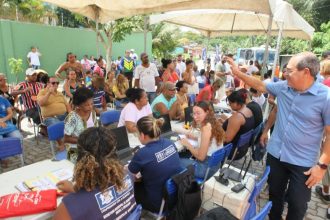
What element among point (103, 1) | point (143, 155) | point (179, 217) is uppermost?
point (103, 1)

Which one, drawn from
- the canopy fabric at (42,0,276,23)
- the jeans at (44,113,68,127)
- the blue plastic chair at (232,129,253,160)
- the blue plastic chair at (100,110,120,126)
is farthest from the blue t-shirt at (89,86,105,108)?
the blue plastic chair at (232,129,253,160)

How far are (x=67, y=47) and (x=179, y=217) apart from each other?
1526 centimetres

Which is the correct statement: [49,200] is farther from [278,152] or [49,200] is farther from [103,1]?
[103,1]

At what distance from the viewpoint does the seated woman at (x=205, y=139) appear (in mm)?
3246

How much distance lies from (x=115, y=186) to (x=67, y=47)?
15568 mm

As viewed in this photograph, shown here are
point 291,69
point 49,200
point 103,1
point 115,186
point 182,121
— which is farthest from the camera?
point 182,121

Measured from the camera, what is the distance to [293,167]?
2549 mm

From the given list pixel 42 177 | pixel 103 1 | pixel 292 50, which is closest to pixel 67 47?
pixel 103 1

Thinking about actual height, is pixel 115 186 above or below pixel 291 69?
below

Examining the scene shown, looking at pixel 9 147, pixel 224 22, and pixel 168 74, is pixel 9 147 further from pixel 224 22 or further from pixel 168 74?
pixel 224 22

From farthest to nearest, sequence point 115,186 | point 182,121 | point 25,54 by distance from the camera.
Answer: point 25,54, point 182,121, point 115,186

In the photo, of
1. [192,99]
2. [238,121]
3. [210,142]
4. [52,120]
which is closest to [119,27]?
[192,99]

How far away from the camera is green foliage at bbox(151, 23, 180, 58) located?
2272 cm

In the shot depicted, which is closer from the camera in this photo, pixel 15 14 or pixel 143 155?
pixel 143 155
